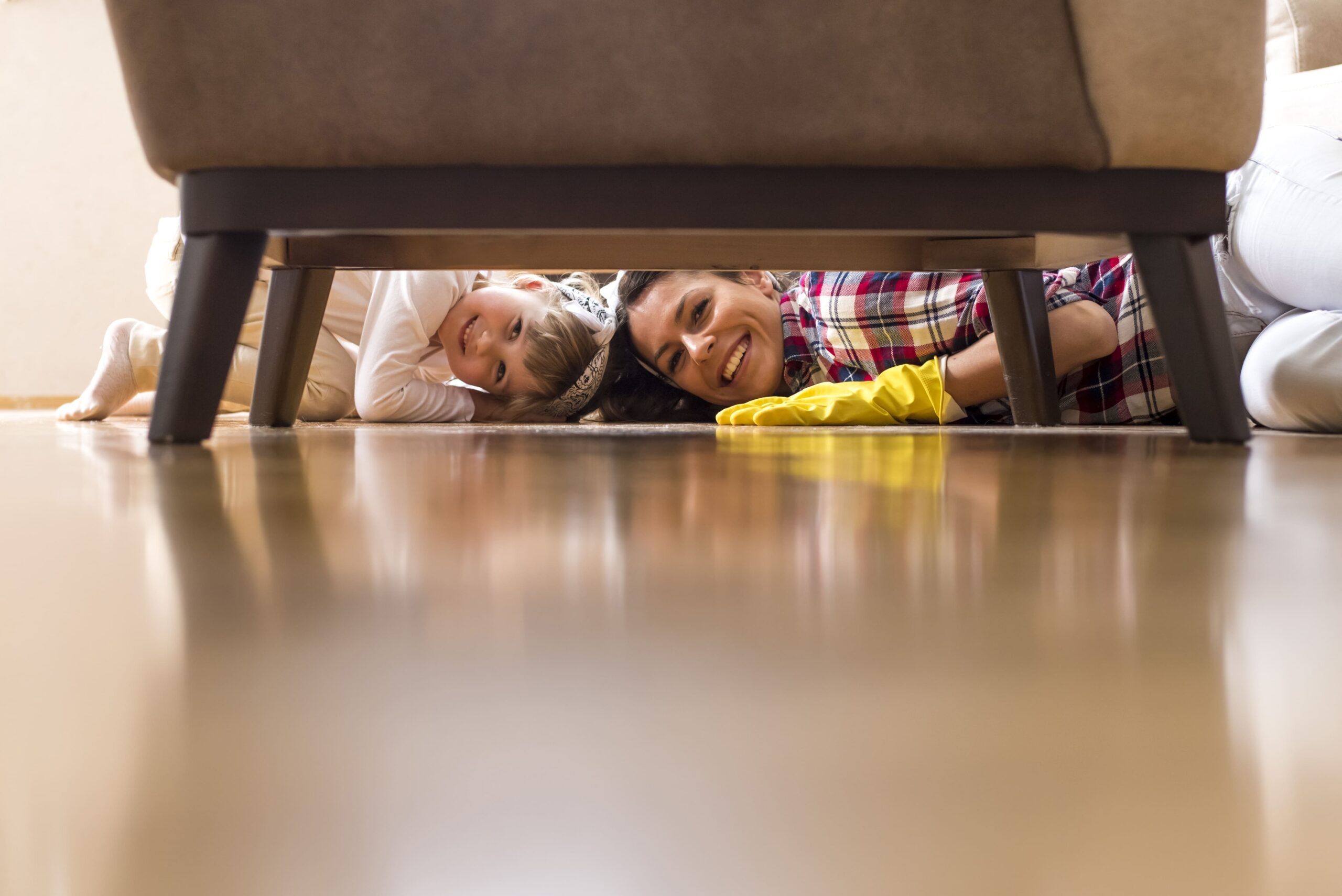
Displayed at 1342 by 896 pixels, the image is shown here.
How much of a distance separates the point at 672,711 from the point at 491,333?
6.05ft

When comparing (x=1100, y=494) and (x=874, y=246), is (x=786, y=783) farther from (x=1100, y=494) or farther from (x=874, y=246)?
(x=874, y=246)

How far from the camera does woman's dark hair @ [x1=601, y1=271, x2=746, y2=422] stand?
2.07 metres

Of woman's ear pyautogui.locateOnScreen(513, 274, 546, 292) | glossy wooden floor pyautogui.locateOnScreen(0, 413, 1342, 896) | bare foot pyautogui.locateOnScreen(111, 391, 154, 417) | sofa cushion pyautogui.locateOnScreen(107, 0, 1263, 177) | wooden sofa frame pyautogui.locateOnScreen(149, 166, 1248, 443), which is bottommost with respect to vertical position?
bare foot pyautogui.locateOnScreen(111, 391, 154, 417)

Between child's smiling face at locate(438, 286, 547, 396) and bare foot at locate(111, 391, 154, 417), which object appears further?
bare foot at locate(111, 391, 154, 417)

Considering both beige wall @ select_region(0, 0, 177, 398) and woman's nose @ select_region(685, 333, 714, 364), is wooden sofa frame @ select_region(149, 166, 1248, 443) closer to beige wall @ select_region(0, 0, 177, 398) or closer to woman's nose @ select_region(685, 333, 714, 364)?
woman's nose @ select_region(685, 333, 714, 364)

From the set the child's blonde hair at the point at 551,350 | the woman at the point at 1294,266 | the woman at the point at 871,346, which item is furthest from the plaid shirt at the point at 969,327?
the child's blonde hair at the point at 551,350

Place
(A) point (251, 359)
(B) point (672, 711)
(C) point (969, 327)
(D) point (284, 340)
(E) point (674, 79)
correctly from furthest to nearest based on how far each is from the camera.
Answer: (A) point (251, 359) → (C) point (969, 327) → (D) point (284, 340) → (E) point (674, 79) → (B) point (672, 711)

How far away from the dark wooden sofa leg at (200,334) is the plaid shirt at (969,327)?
3.09 feet

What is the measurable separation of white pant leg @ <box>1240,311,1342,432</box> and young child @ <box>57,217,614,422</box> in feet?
3.91

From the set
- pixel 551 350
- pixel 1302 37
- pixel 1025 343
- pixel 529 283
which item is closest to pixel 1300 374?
pixel 1025 343

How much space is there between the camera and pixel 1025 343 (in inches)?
56.1

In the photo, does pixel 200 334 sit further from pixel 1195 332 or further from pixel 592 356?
pixel 592 356

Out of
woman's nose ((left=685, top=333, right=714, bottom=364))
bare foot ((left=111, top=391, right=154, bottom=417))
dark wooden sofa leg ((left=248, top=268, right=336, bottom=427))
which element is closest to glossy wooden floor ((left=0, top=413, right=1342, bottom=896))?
dark wooden sofa leg ((left=248, top=268, right=336, bottom=427))

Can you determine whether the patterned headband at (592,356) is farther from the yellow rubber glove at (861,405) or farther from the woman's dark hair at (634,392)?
the yellow rubber glove at (861,405)
